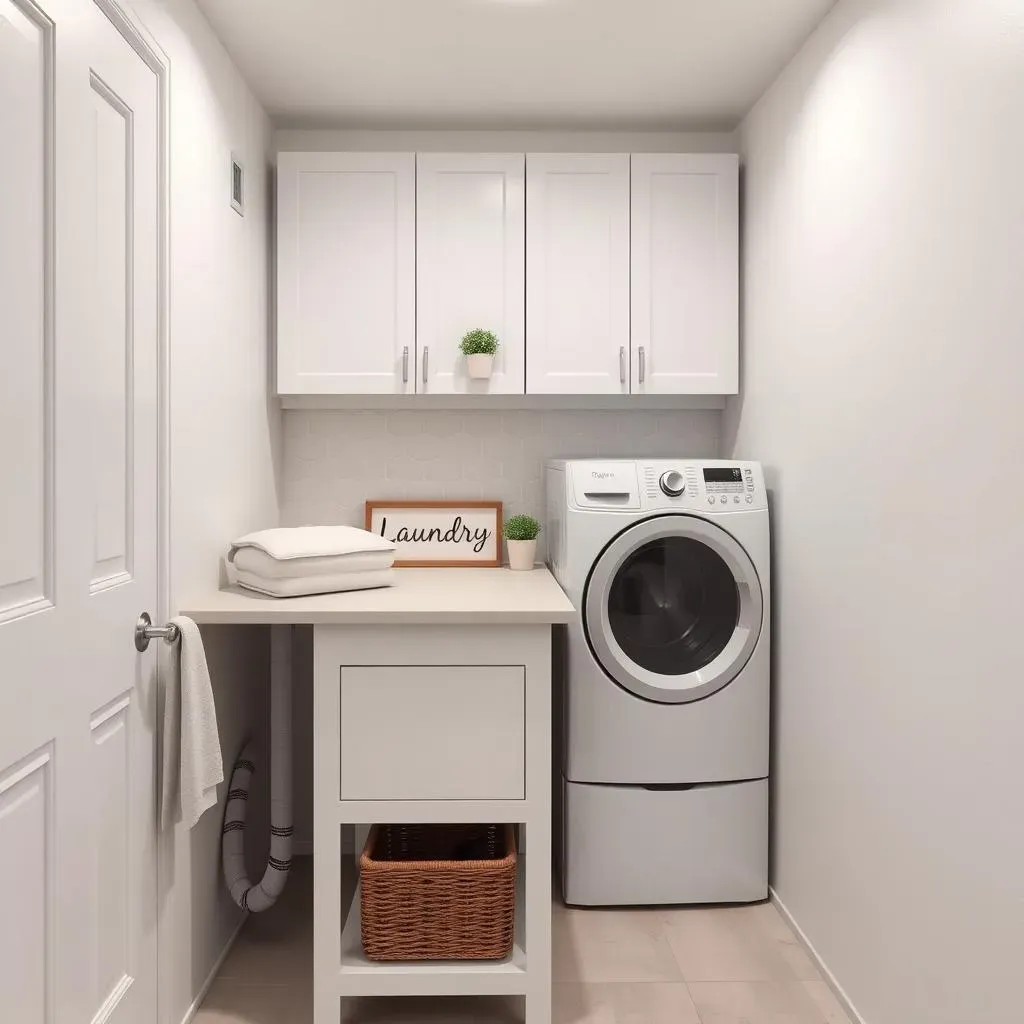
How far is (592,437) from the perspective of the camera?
10.2ft

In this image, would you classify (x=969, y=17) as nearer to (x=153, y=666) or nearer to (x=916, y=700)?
(x=916, y=700)

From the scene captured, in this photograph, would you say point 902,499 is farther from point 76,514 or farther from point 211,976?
point 211,976

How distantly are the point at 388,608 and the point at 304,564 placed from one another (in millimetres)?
321

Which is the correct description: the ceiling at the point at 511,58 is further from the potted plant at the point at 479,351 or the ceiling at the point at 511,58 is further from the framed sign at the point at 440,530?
the framed sign at the point at 440,530

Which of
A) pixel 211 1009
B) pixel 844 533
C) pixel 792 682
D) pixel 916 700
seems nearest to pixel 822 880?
pixel 792 682

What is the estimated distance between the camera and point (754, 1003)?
2.17 metres

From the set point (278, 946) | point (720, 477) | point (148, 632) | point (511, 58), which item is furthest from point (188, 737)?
point (511, 58)

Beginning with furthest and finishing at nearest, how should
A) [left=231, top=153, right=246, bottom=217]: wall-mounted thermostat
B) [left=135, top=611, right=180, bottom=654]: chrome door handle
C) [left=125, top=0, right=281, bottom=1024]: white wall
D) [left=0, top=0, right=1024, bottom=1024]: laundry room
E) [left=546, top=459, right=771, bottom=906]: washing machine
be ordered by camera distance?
[left=546, top=459, right=771, bottom=906]: washing machine < [left=231, top=153, right=246, bottom=217]: wall-mounted thermostat < [left=125, top=0, right=281, bottom=1024]: white wall < [left=135, top=611, right=180, bottom=654]: chrome door handle < [left=0, top=0, right=1024, bottom=1024]: laundry room

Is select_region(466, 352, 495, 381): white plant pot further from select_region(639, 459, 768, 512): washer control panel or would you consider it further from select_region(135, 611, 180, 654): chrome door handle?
select_region(135, 611, 180, 654): chrome door handle

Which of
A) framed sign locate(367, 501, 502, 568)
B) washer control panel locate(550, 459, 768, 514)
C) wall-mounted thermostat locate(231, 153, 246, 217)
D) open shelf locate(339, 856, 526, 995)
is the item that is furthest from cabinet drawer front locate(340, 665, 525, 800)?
wall-mounted thermostat locate(231, 153, 246, 217)

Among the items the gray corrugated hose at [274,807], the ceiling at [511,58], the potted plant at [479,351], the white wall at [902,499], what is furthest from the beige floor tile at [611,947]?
the ceiling at [511,58]

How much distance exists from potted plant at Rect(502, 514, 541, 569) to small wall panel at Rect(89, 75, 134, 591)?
4.53ft

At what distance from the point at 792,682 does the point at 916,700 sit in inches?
28.5

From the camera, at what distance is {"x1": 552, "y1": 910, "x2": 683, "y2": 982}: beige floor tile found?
229 centimetres
